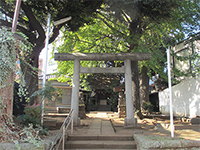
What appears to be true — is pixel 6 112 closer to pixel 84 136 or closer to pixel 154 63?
pixel 84 136

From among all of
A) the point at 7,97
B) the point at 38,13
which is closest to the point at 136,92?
the point at 38,13

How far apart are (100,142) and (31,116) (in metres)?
2.36

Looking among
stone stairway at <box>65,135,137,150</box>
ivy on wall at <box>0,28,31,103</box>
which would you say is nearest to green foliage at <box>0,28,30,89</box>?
ivy on wall at <box>0,28,31,103</box>

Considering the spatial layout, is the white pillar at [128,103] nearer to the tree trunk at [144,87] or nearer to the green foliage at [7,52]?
the green foliage at [7,52]

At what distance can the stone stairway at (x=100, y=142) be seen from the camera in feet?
18.4

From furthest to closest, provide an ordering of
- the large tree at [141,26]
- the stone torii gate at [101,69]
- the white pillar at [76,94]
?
1. the large tree at [141,26]
2. the stone torii gate at [101,69]
3. the white pillar at [76,94]

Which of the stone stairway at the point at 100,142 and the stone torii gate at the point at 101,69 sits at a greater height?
the stone torii gate at the point at 101,69

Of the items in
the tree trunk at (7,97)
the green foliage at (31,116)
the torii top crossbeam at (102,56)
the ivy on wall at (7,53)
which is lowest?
the green foliage at (31,116)

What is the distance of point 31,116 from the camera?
6004 millimetres

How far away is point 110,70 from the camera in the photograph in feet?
29.0

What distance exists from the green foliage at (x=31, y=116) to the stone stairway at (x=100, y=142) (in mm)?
1213

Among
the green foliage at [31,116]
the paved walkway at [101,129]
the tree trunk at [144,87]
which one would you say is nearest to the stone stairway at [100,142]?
the paved walkway at [101,129]

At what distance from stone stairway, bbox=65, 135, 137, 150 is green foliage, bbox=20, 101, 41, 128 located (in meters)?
1.21

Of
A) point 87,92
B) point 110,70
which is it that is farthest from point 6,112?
point 87,92
